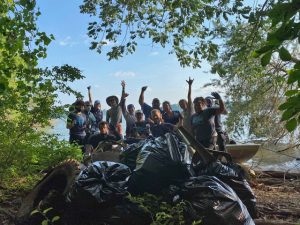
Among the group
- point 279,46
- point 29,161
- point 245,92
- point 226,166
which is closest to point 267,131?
point 245,92

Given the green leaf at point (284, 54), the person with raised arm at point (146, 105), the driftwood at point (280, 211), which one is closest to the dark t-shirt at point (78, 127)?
the person with raised arm at point (146, 105)

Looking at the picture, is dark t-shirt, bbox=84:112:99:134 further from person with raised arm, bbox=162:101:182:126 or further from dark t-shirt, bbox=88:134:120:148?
person with raised arm, bbox=162:101:182:126

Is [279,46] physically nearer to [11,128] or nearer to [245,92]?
[11,128]

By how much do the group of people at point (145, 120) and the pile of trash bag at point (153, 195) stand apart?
61.5 inches

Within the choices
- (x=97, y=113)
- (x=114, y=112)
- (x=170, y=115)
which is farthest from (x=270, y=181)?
(x=97, y=113)

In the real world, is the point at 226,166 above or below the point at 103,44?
below

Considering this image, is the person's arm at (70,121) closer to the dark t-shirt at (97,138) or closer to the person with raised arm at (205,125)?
the dark t-shirt at (97,138)

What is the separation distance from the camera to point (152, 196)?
3205 millimetres

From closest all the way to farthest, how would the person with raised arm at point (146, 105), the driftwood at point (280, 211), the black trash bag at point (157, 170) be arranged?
the black trash bag at point (157, 170), the driftwood at point (280, 211), the person with raised arm at point (146, 105)

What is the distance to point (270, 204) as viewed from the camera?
4.62 metres

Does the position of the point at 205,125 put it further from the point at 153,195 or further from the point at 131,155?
the point at 153,195

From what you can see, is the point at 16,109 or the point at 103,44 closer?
the point at 16,109

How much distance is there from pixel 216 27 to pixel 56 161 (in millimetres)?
2695

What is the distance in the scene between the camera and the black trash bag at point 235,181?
12.2 ft
